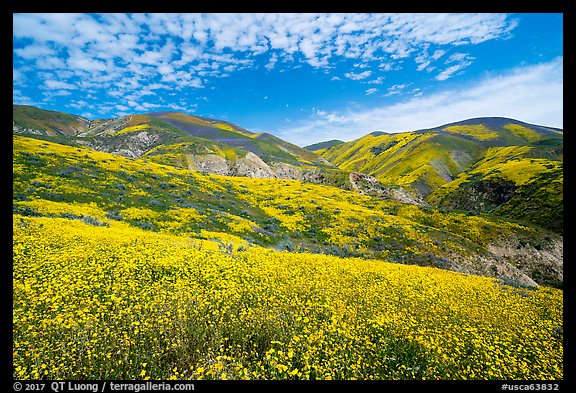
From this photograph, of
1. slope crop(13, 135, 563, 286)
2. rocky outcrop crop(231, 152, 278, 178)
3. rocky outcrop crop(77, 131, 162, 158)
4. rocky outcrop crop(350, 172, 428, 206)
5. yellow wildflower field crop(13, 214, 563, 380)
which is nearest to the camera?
yellow wildflower field crop(13, 214, 563, 380)

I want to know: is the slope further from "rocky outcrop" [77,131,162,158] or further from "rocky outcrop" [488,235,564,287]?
"rocky outcrop" [77,131,162,158]

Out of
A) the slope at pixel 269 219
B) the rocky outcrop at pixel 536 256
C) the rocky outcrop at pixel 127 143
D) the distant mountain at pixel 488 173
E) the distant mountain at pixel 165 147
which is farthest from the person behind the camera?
the rocky outcrop at pixel 127 143

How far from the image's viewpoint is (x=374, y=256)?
29625 mm

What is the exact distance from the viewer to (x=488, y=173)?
321 ft

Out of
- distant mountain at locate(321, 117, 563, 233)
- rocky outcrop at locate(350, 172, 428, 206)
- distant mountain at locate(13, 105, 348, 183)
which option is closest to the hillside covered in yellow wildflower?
distant mountain at locate(321, 117, 563, 233)

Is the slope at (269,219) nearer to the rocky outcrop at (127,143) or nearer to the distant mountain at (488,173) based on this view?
the distant mountain at (488,173)

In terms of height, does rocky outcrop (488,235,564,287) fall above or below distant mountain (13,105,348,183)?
below

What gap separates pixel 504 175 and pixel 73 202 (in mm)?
105639

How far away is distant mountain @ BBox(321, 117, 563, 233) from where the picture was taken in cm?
6300

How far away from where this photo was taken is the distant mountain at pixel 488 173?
6300cm

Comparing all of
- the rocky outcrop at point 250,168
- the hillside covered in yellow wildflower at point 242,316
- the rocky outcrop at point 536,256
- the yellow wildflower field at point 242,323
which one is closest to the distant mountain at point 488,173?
the rocky outcrop at point 536,256

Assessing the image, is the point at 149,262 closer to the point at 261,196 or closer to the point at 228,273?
the point at 228,273
